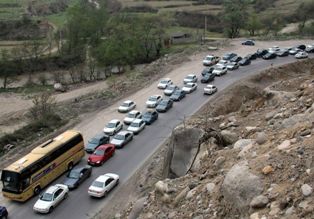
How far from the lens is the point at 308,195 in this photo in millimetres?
15094

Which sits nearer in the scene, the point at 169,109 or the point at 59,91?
the point at 169,109

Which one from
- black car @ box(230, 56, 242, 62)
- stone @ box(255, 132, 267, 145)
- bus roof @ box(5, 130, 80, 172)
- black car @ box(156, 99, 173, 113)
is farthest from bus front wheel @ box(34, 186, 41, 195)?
black car @ box(230, 56, 242, 62)

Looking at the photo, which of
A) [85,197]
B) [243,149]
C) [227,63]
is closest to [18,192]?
[85,197]

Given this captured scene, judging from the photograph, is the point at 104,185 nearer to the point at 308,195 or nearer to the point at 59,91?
the point at 308,195

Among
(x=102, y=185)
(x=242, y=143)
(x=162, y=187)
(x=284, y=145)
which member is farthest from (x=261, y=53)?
(x=284, y=145)

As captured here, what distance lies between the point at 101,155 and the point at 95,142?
3294 millimetres

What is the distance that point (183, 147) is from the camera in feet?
91.6

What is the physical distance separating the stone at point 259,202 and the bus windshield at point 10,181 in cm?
2267

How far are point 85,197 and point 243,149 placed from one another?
17.4 m

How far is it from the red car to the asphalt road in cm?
47

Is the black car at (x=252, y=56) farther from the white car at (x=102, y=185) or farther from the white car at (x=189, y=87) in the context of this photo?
the white car at (x=102, y=185)

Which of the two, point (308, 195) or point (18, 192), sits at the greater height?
point (308, 195)

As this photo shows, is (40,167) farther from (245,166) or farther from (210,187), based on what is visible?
(245,166)

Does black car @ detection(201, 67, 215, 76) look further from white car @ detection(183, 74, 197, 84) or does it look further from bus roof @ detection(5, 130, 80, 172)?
bus roof @ detection(5, 130, 80, 172)
